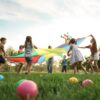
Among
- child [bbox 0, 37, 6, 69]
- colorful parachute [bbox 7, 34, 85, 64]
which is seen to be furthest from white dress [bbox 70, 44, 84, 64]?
child [bbox 0, 37, 6, 69]

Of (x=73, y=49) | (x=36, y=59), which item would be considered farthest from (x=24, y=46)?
(x=36, y=59)

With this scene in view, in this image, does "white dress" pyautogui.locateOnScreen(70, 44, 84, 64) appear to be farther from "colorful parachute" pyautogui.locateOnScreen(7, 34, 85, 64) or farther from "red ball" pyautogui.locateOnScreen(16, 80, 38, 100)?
"red ball" pyautogui.locateOnScreen(16, 80, 38, 100)

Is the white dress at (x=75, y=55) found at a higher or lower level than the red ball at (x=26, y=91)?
higher

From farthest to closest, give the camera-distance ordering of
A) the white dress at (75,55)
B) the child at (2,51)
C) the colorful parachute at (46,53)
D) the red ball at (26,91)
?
the colorful parachute at (46,53), the white dress at (75,55), the child at (2,51), the red ball at (26,91)

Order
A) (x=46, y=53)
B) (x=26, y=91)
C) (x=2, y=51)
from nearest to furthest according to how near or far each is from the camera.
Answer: (x=26, y=91) < (x=2, y=51) < (x=46, y=53)

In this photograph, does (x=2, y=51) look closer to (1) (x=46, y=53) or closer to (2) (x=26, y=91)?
(1) (x=46, y=53)

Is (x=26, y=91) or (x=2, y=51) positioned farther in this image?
(x=2, y=51)

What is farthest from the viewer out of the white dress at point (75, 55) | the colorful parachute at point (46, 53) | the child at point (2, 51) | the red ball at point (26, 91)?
the colorful parachute at point (46, 53)

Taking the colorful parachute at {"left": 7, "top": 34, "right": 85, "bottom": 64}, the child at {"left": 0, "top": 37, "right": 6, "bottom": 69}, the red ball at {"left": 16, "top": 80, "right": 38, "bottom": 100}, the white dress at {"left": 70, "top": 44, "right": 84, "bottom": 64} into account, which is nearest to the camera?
the red ball at {"left": 16, "top": 80, "right": 38, "bottom": 100}

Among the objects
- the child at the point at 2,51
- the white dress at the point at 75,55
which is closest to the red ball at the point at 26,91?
the child at the point at 2,51

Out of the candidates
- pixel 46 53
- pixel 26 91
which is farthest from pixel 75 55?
pixel 26 91

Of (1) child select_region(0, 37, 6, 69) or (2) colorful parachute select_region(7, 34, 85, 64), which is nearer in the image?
(1) child select_region(0, 37, 6, 69)

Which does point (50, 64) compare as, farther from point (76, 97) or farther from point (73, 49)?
point (76, 97)

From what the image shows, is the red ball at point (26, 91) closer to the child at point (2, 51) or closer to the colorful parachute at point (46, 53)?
the child at point (2, 51)
